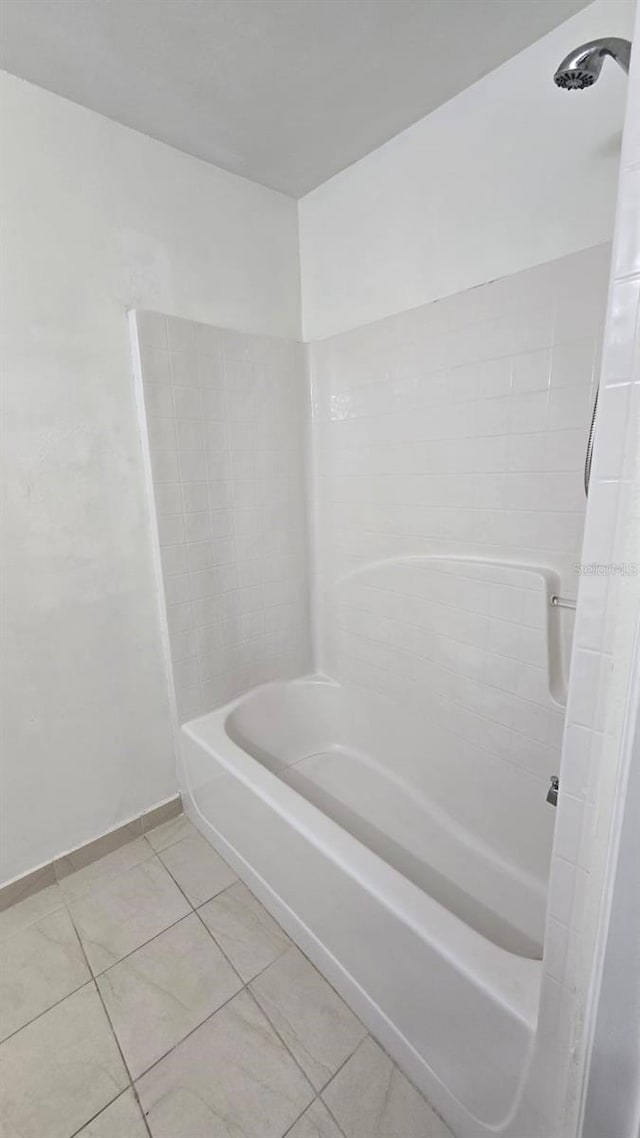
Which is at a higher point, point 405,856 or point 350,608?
point 350,608

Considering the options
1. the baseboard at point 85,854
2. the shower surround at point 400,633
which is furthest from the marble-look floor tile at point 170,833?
the shower surround at point 400,633

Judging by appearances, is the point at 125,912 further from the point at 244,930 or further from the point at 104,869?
the point at 244,930

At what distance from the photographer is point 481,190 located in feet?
4.19

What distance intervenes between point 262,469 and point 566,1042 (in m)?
1.68

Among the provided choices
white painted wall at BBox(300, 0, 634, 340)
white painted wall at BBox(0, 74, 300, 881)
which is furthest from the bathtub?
white painted wall at BBox(300, 0, 634, 340)

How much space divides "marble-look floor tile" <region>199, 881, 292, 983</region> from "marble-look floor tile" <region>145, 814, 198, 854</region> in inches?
12.2

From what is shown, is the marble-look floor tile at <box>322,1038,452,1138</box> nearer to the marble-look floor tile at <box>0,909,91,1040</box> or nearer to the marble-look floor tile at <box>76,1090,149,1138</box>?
the marble-look floor tile at <box>76,1090,149,1138</box>

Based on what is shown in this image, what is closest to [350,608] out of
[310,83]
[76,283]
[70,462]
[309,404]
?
[309,404]

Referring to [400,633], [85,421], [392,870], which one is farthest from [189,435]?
[392,870]

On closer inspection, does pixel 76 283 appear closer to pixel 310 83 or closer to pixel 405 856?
A: pixel 310 83

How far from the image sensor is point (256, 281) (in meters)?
1.71

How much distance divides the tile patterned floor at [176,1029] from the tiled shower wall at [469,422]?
978mm

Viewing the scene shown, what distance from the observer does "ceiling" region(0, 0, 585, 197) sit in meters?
1.04

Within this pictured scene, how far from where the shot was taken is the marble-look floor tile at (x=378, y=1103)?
954 mm
